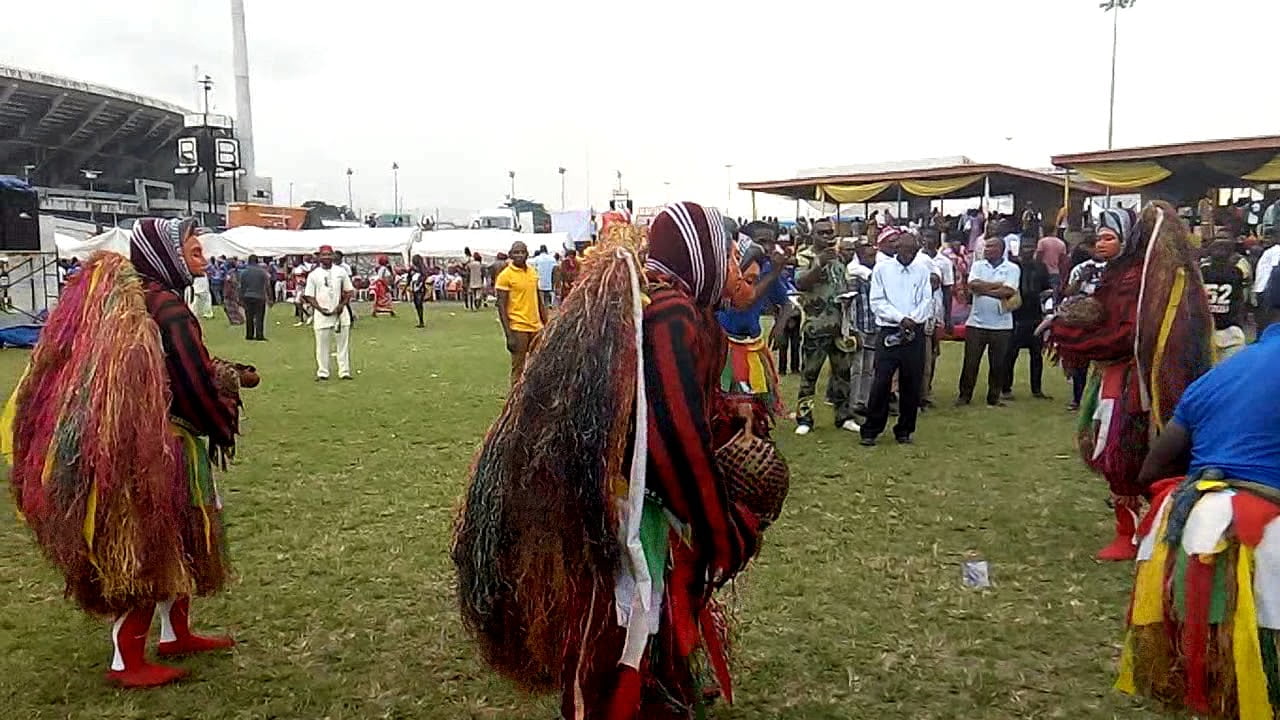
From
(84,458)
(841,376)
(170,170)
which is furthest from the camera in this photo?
(170,170)

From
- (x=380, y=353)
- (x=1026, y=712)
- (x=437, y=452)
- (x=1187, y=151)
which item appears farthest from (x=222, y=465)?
(x=1187, y=151)

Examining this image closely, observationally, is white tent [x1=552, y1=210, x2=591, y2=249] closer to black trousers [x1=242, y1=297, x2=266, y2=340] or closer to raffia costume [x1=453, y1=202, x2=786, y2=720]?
black trousers [x1=242, y1=297, x2=266, y2=340]

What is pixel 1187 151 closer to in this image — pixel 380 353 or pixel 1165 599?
pixel 380 353

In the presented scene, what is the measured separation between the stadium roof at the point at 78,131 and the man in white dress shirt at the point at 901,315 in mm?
67893

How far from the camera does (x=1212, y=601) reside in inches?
118

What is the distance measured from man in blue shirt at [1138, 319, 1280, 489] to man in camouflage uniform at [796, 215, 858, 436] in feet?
21.2

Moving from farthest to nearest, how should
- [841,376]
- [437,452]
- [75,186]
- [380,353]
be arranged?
[75,186] < [380,353] < [841,376] < [437,452]

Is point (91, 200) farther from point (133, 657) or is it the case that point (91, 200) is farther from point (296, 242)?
point (133, 657)

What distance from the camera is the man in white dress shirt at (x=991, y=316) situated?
35.3ft

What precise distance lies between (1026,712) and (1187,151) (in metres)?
16.7

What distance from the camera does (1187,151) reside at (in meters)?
18.0

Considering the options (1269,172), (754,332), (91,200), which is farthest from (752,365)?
(91,200)

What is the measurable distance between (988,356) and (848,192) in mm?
14959

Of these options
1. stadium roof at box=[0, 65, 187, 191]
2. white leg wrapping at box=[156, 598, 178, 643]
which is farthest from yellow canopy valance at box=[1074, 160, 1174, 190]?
stadium roof at box=[0, 65, 187, 191]
